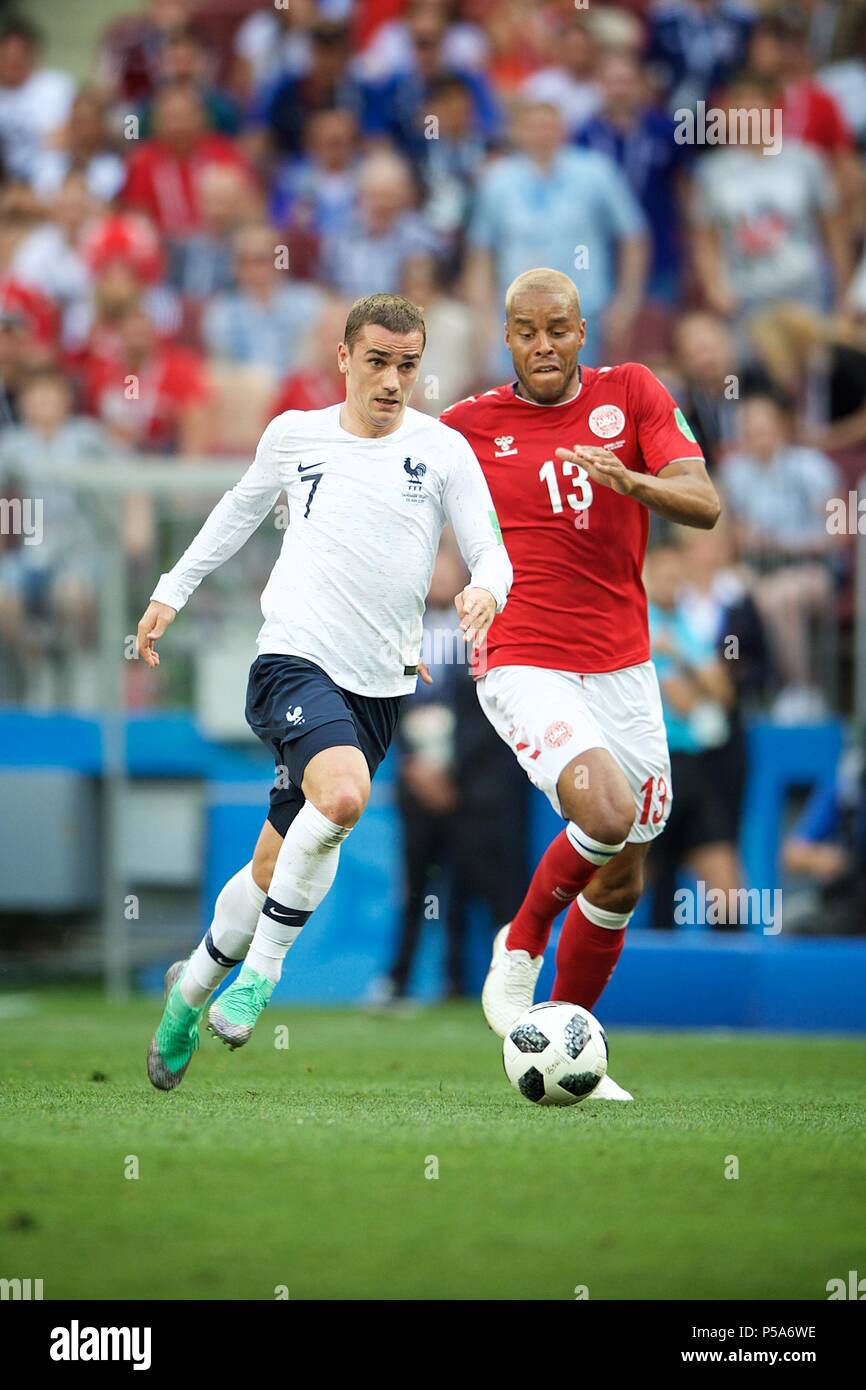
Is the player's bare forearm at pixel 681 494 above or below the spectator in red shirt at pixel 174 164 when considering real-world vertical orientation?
below

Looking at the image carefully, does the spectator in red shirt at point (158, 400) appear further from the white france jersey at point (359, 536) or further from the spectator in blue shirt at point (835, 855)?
the white france jersey at point (359, 536)

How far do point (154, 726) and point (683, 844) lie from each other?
3434mm

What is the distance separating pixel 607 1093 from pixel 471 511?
2093 millimetres

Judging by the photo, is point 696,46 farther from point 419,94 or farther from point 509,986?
point 509,986

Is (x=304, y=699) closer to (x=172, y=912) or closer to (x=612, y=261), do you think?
(x=172, y=912)

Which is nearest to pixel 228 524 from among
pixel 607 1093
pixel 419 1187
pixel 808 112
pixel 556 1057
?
pixel 556 1057

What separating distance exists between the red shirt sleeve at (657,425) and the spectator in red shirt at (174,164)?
9616 mm

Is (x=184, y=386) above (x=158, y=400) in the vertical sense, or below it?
above

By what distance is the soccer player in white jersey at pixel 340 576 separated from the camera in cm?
655

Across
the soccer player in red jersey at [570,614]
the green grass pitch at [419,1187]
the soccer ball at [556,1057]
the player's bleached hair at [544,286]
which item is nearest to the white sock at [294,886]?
the green grass pitch at [419,1187]

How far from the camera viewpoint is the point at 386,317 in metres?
6.54

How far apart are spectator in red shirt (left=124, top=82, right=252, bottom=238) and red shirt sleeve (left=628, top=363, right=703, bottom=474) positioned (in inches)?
379

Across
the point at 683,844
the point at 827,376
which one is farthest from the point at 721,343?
the point at 683,844

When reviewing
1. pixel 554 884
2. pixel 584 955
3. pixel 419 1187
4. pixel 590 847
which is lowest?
pixel 419 1187
